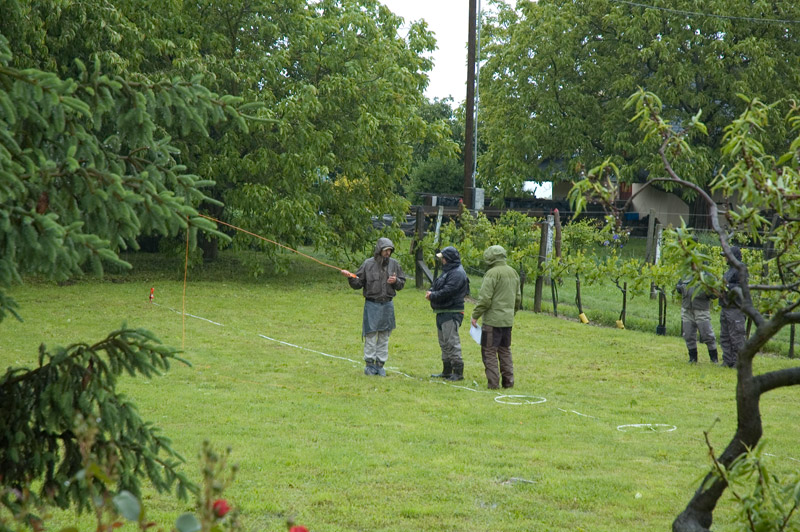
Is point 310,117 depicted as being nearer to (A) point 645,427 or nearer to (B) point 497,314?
(B) point 497,314

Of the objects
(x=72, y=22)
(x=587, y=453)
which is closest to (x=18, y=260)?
(x=587, y=453)

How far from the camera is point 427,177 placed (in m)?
40.1

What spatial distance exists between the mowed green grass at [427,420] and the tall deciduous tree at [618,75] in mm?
15990

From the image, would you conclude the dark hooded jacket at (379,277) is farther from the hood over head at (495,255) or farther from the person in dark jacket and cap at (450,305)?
the hood over head at (495,255)

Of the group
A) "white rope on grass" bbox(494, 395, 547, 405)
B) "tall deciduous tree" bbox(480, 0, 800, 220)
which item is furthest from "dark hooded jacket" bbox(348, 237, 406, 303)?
"tall deciduous tree" bbox(480, 0, 800, 220)

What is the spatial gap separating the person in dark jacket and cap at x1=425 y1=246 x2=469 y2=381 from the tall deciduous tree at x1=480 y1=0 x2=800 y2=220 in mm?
17819

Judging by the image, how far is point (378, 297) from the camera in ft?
35.0

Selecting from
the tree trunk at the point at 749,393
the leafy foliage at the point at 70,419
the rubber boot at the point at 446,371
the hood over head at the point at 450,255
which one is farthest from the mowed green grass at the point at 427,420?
the leafy foliage at the point at 70,419

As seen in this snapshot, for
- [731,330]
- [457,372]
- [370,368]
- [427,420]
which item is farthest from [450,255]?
[731,330]

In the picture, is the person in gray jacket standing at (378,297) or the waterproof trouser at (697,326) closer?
the person in gray jacket standing at (378,297)

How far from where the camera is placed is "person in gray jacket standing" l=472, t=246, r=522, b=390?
397 inches

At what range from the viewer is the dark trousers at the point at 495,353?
33.3 ft

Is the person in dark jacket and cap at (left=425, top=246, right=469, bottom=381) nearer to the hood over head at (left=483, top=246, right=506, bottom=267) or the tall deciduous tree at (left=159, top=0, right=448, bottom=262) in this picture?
the hood over head at (left=483, top=246, right=506, bottom=267)

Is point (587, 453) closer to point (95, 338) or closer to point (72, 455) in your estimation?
point (72, 455)
